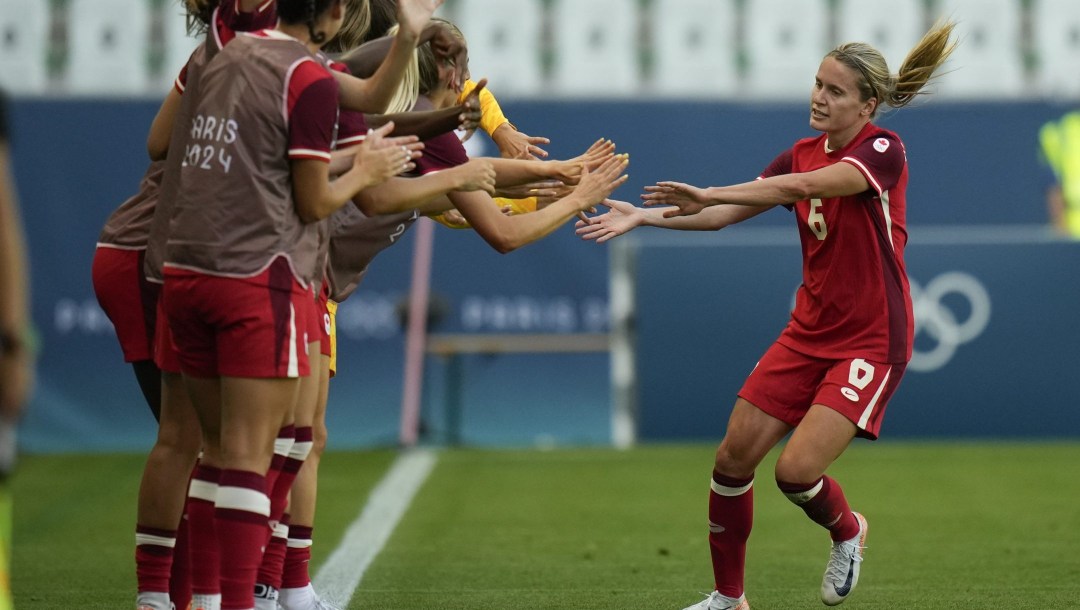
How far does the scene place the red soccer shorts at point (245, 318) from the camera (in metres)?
3.80

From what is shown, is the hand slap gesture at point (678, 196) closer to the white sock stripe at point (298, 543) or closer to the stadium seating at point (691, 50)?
the white sock stripe at point (298, 543)

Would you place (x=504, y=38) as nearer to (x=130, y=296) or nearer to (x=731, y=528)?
(x=731, y=528)

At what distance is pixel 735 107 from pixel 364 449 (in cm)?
410

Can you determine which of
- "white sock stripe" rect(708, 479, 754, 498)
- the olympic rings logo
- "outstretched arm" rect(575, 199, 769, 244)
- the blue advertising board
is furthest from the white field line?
the olympic rings logo

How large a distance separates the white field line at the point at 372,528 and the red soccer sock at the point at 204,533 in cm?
123

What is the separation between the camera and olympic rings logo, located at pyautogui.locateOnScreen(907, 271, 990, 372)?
11.0 meters

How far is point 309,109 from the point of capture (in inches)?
149

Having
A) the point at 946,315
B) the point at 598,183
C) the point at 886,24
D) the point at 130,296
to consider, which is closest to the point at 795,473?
the point at 598,183

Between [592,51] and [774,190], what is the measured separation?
8.96m

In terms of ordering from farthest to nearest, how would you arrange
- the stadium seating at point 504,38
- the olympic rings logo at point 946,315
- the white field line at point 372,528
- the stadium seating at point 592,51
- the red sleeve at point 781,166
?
the stadium seating at point 592,51
the stadium seating at point 504,38
the olympic rings logo at point 946,315
the white field line at point 372,528
the red sleeve at point 781,166

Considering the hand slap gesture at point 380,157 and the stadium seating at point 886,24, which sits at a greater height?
the hand slap gesture at point 380,157

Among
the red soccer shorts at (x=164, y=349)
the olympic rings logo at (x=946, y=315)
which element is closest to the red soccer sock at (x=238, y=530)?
the red soccer shorts at (x=164, y=349)

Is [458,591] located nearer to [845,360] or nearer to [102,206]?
[845,360]

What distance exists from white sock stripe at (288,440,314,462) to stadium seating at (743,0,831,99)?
9.66 metres
